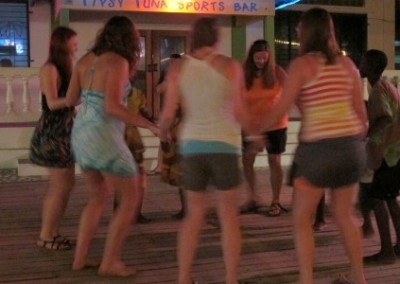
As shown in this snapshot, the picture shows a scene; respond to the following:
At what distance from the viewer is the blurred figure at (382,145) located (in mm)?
4461

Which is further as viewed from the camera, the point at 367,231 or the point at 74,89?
the point at 367,231

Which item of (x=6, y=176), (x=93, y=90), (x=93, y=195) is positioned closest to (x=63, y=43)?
(x=93, y=90)

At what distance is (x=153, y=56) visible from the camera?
1237cm

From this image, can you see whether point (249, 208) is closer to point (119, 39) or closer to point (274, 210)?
point (274, 210)

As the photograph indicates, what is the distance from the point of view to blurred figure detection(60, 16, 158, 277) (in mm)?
3988

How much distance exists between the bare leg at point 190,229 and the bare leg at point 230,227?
114 millimetres

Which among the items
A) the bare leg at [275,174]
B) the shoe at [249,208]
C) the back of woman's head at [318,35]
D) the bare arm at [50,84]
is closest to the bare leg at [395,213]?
the bare leg at [275,174]

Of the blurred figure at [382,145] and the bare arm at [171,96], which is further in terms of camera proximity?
the blurred figure at [382,145]

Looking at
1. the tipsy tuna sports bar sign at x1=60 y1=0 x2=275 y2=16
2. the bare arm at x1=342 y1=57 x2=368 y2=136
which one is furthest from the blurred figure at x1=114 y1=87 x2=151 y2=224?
the tipsy tuna sports bar sign at x1=60 y1=0 x2=275 y2=16

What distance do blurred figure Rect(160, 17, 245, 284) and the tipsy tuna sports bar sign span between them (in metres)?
6.94

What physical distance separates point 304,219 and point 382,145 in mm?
1205

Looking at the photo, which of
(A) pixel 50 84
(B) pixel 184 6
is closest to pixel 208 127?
(A) pixel 50 84

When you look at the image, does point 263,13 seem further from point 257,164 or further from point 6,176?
point 6,176

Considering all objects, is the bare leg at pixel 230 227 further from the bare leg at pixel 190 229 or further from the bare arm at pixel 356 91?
the bare arm at pixel 356 91
